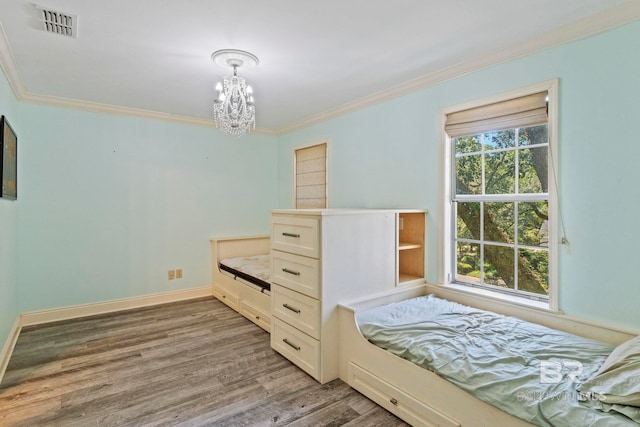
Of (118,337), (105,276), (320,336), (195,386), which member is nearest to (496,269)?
(320,336)

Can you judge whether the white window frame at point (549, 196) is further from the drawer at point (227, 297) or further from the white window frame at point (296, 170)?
the drawer at point (227, 297)

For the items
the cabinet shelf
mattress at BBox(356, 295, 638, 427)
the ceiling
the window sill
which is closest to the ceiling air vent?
the ceiling

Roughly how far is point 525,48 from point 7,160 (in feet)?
12.7

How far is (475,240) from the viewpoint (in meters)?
2.59

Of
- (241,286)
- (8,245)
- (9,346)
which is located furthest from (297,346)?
(8,245)

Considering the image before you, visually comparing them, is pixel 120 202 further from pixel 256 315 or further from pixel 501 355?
pixel 501 355

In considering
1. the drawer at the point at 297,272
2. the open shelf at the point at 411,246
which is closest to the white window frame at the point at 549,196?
the open shelf at the point at 411,246

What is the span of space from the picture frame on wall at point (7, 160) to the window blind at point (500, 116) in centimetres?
333

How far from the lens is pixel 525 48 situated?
214 cm

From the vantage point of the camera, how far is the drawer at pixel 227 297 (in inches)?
147

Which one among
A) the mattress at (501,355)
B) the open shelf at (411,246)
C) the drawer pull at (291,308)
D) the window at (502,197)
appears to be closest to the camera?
the mattress at (501,355)

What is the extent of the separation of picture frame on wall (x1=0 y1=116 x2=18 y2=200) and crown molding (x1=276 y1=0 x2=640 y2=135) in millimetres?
2927

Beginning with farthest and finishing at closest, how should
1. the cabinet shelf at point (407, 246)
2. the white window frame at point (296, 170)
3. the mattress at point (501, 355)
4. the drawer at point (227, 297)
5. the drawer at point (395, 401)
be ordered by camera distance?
1. the white window frame at point (296, 170)
2. the drawer at point (227, 297)
3. the cabinet shelf at point (407, 246)
4. the drawer at point (395, 401)
5. the mattress at point (501, 355)

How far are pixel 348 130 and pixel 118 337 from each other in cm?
307
